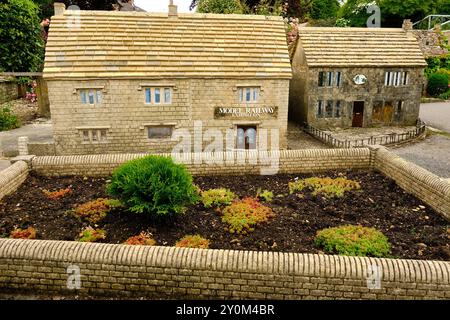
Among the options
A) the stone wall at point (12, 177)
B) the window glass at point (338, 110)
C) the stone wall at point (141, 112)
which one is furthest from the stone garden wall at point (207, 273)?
the window glass at point (338, 110)

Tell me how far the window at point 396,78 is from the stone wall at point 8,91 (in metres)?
27.6

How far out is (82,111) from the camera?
18.8 metres

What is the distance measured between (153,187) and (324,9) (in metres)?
52.7

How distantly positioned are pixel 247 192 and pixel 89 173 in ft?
18.7

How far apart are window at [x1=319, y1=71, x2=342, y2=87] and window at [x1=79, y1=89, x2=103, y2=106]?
45.4ft

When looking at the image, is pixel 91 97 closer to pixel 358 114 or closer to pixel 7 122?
pixel 7 122

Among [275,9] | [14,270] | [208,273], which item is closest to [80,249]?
[14,270]

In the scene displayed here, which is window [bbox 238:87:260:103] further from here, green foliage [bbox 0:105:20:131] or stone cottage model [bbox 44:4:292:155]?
green foliage [bbox 0:105:20:131]

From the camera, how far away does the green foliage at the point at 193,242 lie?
970 cm

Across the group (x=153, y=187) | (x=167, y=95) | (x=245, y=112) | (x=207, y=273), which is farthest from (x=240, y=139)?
(x=207, y=273)

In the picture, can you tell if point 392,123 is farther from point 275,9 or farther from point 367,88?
point 275,9

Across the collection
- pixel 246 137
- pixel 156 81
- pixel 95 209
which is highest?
pixel 156 81

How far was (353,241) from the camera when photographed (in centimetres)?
991

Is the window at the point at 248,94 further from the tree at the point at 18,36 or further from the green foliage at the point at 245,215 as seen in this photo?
the tree at the point at 18,36
